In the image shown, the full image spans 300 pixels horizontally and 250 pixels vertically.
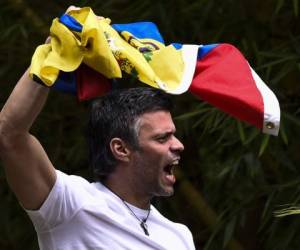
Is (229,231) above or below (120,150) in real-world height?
below

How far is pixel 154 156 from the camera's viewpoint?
251 centimetres

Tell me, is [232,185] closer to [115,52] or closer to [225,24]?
[225,24]

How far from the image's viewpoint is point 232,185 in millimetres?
3822

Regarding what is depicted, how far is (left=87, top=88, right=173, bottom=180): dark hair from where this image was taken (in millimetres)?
2531

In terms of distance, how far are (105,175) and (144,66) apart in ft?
1.01

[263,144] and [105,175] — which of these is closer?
[105,175]

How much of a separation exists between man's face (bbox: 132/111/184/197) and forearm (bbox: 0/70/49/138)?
0.36 metres

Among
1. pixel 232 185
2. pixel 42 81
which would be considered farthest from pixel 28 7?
pixel 42 81

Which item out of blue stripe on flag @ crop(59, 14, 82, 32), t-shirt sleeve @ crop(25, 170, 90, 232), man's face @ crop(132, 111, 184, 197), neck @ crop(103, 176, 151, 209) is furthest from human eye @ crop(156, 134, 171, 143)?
blue stripe on flag @ crop(59, 14, 82, 32)

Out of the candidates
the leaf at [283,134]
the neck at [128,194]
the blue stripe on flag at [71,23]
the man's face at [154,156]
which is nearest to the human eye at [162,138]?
the man's face at [154,156]

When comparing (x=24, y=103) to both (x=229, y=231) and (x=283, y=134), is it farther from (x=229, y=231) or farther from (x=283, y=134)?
(x=229, y=231)

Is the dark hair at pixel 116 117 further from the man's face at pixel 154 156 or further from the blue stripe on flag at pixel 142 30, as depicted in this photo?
the blue stripe on flag at pixel 142 30

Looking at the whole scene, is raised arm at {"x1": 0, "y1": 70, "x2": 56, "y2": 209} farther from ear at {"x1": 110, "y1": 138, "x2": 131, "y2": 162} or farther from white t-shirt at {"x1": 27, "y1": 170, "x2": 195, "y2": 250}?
ear at {"x1": 110, "y1": 138, "x2": 131, "y2": 162}

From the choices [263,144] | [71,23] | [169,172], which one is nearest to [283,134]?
[263,144]
